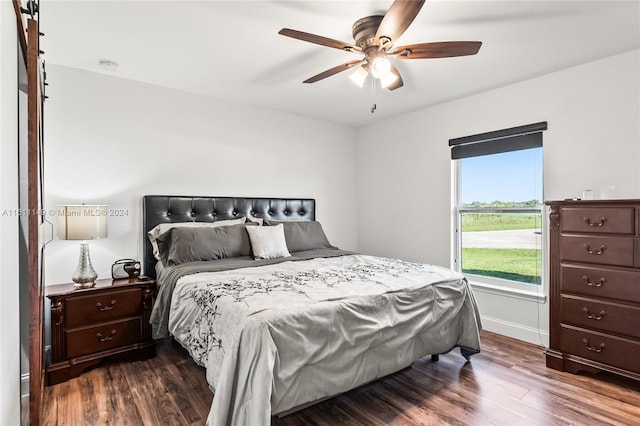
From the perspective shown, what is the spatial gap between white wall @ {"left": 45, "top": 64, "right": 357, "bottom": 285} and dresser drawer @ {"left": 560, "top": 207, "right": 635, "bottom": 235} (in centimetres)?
276

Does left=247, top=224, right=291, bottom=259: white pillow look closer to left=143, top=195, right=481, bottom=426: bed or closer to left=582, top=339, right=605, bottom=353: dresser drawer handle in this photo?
left=143, top=195, right=481, bottom=426: bed

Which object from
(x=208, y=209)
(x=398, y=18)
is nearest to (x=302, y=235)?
(x=208, y=209)

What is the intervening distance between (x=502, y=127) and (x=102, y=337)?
4032 mm

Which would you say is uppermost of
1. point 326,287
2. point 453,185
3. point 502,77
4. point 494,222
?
point 502,77

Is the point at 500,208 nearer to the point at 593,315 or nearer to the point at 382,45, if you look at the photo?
the point at 593,315

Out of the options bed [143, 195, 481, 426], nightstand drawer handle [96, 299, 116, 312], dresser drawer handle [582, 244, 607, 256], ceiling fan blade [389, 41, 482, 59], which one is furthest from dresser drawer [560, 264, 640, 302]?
A: nightstand drawer handle [96, 299, 116, 312]

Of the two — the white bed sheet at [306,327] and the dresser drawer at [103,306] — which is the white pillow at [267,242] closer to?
the white bed sheet at [306,327]

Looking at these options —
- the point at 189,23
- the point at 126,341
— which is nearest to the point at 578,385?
the point at 126,341

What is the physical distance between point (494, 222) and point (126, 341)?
3.65m

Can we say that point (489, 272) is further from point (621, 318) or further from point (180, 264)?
point (180, 264)

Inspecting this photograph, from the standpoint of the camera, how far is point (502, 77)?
3.05m

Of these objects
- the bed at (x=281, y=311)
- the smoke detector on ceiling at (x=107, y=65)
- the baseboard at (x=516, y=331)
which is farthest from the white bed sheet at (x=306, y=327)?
the smoke detector on ceiling at (x=107, y=65)

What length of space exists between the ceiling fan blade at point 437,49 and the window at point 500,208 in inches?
61.2

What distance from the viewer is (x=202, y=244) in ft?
9.36
